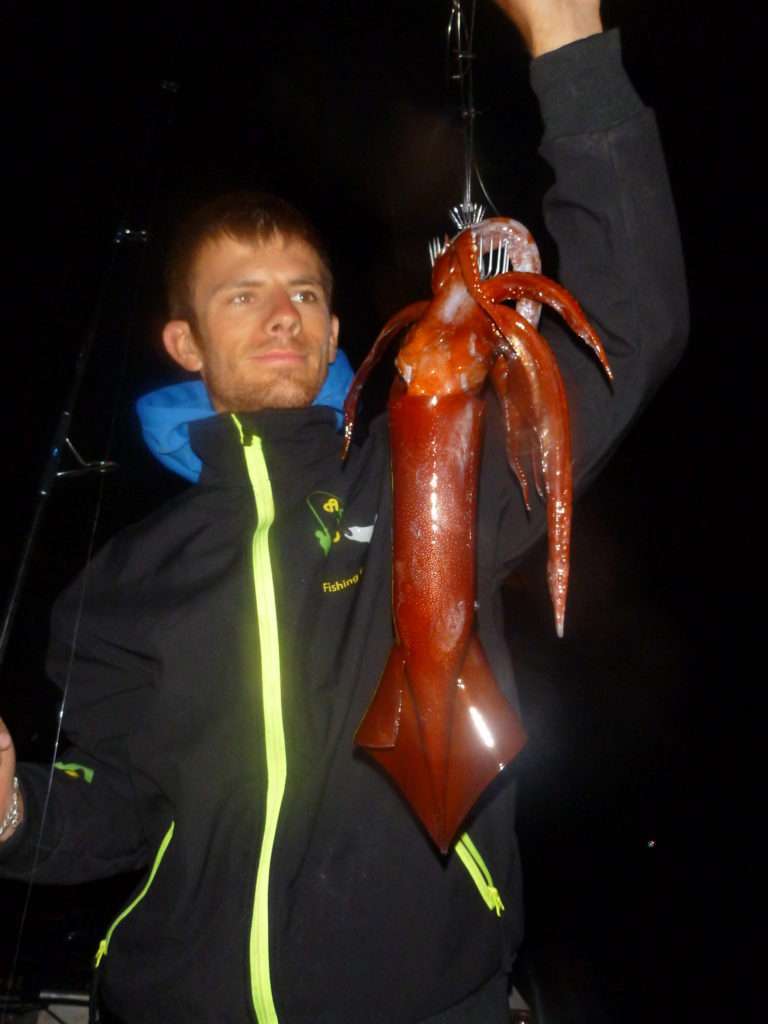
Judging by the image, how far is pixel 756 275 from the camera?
529 cm

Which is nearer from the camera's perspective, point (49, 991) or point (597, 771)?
point (49, 991)

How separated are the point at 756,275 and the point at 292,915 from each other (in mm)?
5429

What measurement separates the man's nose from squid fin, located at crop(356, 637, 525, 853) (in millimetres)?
1012

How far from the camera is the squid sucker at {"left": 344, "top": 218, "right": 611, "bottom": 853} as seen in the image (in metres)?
1.09

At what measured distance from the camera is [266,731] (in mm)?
1506

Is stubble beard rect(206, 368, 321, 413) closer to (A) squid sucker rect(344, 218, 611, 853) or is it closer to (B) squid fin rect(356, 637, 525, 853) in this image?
(A) squid sucker rect(344, 218, 611, 853)

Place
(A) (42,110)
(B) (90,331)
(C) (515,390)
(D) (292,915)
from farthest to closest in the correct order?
(A) (42,110)
(B) (90,331)
(D) (292,915)
(C) (515,390)

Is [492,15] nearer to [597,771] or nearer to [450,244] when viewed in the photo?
[450,244]

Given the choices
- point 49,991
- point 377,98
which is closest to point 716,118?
point 377,98

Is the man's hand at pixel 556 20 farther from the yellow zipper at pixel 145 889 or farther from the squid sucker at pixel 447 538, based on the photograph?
the yellow zipper at pixel 145 889

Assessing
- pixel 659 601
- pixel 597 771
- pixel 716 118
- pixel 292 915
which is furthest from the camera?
pixel 659 601

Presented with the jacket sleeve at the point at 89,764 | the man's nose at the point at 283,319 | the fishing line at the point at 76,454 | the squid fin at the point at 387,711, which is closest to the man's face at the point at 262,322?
the man's nose at the point at 283,319

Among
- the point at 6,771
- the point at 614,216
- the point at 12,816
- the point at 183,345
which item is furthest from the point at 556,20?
the point at 12,816

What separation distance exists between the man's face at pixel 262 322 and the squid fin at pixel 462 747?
96 centimetres
